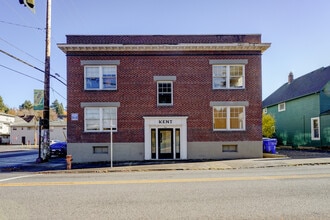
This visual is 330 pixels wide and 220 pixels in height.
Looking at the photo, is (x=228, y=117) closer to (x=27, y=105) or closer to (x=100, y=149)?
(x=100, y=149)

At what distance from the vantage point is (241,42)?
1997 centimetres

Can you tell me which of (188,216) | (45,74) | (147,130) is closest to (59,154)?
(45,74)

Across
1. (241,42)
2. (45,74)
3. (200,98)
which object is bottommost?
(200,98)

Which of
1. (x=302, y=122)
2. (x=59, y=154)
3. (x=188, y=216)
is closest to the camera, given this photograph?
(x=188, y=216)

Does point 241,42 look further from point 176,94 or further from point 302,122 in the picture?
point 302,122

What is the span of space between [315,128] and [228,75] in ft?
51.4

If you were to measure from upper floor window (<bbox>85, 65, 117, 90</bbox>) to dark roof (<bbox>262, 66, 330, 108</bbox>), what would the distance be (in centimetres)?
2172

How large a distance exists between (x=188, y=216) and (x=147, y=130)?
1338cm

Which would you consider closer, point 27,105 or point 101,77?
point 101,77

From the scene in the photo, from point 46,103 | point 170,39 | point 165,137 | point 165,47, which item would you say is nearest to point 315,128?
point 165,137

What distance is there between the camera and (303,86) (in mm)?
32719

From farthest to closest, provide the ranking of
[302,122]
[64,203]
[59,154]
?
[302,122], [59,154], [64,203]

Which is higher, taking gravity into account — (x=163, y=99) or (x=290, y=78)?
(x=290, y=78)

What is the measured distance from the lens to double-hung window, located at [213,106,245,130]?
1964cm
